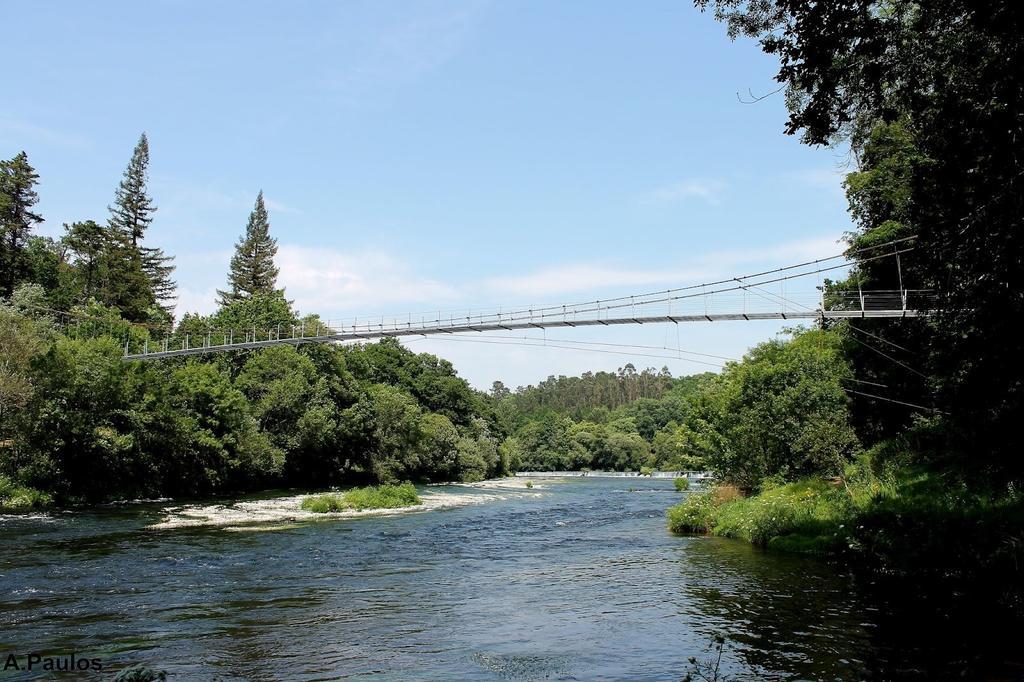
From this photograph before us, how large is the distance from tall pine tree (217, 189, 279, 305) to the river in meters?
72.3

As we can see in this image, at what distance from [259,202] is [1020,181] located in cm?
9845

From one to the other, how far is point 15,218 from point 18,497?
132ft

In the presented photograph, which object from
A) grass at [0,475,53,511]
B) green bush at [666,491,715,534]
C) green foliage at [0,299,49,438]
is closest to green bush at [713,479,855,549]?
green bush at [666,491,715,534]

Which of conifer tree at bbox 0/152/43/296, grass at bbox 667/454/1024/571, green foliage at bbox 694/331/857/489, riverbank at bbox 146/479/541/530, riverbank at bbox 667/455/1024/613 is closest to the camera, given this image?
riverbank at bbox 667/455/1024/613

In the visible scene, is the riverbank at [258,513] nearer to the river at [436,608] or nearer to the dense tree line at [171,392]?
the river at [436,608]

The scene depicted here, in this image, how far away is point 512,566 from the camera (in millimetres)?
18516

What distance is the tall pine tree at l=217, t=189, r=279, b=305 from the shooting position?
92438 millimetres

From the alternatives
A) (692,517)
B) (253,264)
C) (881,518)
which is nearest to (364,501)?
(692,517)

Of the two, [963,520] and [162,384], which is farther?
[162,384]

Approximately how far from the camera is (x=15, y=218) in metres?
59.9

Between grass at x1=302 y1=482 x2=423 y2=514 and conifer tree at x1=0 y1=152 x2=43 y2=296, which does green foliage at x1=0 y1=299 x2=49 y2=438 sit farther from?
conifer tree at x1=0 y1=152 x2=43 y2=296

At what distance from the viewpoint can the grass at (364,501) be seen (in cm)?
3211

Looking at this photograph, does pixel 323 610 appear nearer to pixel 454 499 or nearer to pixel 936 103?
pixel 936 103

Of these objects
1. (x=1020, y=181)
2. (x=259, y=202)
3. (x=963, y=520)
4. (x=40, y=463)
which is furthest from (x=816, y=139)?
(x=259, y=202)
